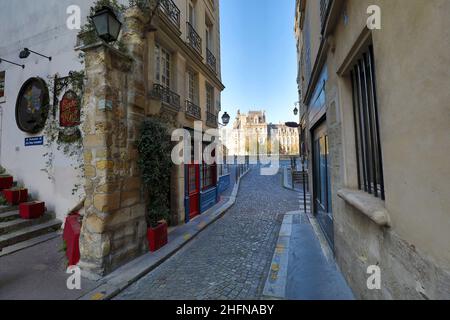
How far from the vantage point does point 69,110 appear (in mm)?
5852

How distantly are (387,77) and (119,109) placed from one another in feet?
12.9

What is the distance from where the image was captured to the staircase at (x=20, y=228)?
185 inches

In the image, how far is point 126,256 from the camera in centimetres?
405

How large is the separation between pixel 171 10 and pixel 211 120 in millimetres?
4125

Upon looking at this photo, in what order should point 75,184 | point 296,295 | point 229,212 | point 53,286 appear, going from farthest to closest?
point 229,212
point 75,184
point 53,286
point 296,295

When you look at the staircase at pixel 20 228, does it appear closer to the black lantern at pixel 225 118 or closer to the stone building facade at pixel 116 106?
the stone building facade at pixel 116 106

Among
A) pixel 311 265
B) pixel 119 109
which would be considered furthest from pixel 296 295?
pixel 119 109

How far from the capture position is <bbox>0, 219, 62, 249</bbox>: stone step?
15.4 feet

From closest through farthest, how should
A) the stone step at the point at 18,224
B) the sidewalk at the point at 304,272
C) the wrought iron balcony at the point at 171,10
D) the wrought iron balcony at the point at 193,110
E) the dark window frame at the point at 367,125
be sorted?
the dark window frame at the point at 367,125
the sidewalk at the point at 304,272
the stone step at the point at 18,224
the wrought iron balcony at the point at 171,10
the wrought iron balcony at the point at 193,110

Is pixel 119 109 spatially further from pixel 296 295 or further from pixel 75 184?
pixel 296 295

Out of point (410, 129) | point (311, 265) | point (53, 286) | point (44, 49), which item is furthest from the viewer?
point (44, 49)

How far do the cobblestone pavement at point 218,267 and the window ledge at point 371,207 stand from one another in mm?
1882

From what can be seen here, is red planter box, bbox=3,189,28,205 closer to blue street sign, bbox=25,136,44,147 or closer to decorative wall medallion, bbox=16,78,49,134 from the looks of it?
blue street sign, bbox=25,136,44,147

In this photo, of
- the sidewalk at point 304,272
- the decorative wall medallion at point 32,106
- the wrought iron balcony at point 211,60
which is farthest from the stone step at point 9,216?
the wrought iron balcony at point 211,60
